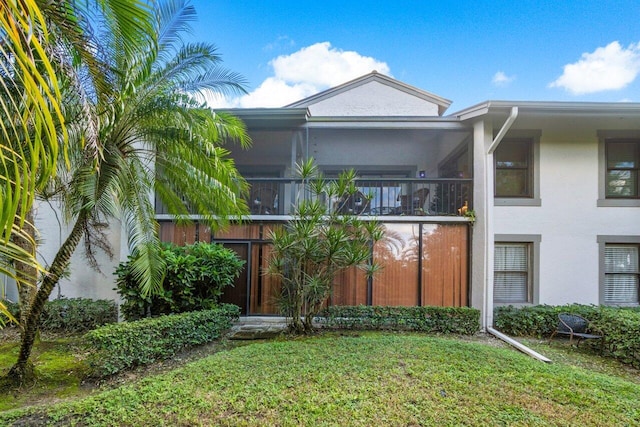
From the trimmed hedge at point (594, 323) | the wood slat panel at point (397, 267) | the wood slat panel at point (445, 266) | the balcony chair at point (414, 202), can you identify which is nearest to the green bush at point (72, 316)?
the wood slat panel at point (397, 267)

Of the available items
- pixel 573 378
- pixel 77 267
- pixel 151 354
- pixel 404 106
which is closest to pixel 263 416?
pixel 151 354

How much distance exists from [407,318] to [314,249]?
119 inches

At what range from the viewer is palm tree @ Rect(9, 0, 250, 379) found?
4461 millimetres

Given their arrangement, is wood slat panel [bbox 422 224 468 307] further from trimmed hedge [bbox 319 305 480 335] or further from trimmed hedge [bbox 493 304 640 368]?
trimmed hedge [bbox 493 304 640 368]

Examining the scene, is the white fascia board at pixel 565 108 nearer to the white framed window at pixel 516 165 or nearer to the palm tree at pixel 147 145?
the white framed window at pixel 516 165

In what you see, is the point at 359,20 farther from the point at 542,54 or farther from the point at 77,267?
the point at 77,267

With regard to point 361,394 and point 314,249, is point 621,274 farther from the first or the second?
point 361,394

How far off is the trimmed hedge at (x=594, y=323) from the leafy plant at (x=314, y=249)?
3.74 m

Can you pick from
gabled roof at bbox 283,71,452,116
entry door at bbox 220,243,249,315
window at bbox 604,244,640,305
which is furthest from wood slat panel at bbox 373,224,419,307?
gabled roof at bbox 283,71,452,116

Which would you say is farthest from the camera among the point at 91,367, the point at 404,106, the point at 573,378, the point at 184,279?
the point at 404,106

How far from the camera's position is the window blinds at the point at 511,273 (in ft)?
27.1

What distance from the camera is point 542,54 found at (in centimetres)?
1266

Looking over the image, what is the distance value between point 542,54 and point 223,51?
13619 millimetres

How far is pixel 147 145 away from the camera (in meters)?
5.88
